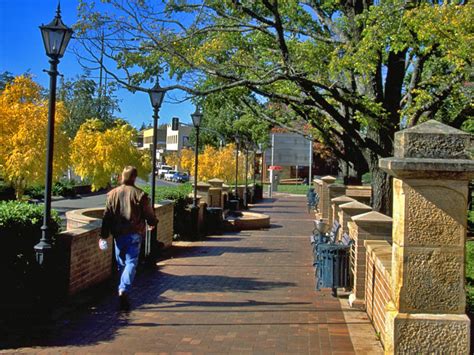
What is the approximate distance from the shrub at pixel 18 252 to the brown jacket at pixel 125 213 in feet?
2.42

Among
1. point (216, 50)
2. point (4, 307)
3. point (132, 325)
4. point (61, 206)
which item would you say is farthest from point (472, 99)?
point (61, 206)

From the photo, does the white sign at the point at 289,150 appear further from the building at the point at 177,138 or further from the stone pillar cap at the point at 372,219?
the stone pillar cap at the point at 372,219

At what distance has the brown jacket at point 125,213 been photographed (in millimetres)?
6984

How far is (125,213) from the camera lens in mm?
7004

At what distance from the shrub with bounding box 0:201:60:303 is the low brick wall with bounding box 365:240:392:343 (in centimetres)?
388

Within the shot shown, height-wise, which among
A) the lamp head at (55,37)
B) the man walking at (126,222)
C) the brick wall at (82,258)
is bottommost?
the brick wall at (82,258)

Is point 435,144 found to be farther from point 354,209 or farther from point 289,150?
point 289,150

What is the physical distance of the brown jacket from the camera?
698cm

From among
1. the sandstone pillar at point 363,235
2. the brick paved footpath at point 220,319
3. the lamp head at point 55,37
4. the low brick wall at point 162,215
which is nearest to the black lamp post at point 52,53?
the lamp head at point 55,37

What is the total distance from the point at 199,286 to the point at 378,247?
301cm

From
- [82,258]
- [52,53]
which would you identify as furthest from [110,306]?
[52,53]

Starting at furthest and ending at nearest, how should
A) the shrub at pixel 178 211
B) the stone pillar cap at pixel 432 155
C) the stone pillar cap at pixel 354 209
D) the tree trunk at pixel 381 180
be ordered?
the shrub at pixel 178 211, the tree trunk at pixel 381 180, the stone pillar cap at pixel 354 209, the stone pillar cap at pixel 432 155

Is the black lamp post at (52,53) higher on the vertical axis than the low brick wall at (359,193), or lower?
higher

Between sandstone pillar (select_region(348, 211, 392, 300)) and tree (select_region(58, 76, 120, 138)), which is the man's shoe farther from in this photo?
tree (select_region(58, 76, 120, 138))
